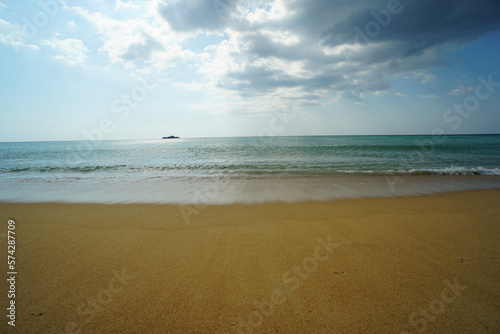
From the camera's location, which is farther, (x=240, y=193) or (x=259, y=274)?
(x=240, y=193)

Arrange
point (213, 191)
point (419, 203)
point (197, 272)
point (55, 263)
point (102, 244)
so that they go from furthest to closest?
point (213, 191) → point (419, 203) → point (102, 244) → point (55, 263) → point (197, 272)

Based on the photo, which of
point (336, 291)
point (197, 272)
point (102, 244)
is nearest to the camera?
point (336, 291)

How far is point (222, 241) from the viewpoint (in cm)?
444

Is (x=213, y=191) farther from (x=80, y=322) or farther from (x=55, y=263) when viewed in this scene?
(x=80, y=322)

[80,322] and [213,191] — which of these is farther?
[213,191]

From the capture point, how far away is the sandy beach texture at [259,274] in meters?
2.49

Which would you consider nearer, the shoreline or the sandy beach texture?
the sandy beach texture

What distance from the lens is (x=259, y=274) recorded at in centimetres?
331

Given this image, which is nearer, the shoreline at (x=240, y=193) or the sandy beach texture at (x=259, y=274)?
the sandy beach texture at (x=259, y=274)

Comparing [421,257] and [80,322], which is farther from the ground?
[421,257]

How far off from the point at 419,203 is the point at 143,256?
28.4 ft

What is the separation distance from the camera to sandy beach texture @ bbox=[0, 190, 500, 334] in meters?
2.49

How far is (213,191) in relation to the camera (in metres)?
9.73

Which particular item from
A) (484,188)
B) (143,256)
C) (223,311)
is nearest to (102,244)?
(143,256)
